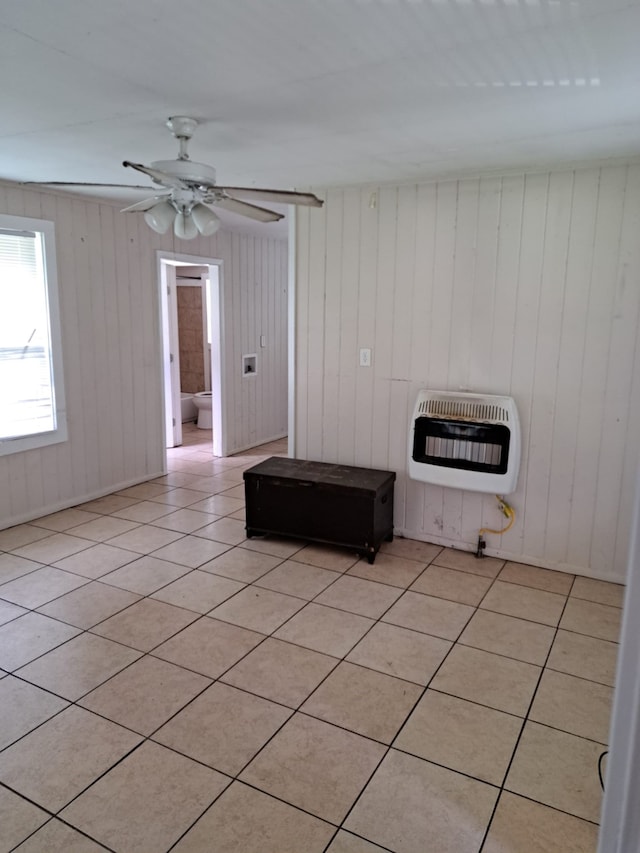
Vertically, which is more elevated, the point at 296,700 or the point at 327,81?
the point at 327,81

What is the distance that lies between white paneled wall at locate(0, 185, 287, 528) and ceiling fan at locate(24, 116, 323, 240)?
1867mm

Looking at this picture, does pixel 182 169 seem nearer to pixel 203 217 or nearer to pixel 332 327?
pixel 203 217

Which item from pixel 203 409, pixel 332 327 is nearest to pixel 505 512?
pixel 332 327

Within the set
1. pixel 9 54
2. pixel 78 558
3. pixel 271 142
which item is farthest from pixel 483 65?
pixel 78 558

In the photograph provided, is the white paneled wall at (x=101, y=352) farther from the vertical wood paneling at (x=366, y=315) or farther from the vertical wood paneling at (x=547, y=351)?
the vertical wood paneling at (x=547, y=351)

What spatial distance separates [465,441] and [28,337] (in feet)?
9.93

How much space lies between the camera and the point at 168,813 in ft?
5.85

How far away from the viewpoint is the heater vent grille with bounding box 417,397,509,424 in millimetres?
3359

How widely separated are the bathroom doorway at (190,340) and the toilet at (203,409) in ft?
0.06

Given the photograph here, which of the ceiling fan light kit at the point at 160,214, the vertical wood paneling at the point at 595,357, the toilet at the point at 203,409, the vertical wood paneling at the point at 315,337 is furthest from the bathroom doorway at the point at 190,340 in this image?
the vertical wood paneling at the point at 595,357

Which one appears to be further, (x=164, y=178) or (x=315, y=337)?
(x=315, y=337)

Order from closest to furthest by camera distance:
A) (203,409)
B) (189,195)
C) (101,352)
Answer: (189,195)
(101,352)
(203,409)

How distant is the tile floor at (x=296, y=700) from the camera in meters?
1.77

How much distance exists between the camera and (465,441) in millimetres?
3426
